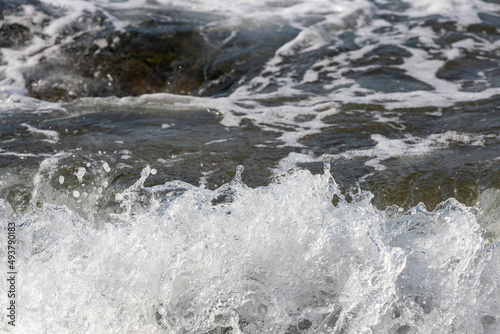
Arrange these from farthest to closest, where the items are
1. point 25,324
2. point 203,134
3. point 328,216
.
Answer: point 203,134 → point 328,216 → point 25,324

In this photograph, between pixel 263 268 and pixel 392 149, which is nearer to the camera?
pixel 263 268

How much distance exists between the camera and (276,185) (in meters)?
3.05

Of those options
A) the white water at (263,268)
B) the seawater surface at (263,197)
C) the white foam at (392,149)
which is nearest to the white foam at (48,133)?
the seawater surface at (263,197)

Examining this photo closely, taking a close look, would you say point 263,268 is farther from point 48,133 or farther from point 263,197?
point 48,133

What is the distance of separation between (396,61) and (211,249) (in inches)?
154

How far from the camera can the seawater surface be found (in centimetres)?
272

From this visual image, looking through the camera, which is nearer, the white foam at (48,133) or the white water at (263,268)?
the white water at (263,268)

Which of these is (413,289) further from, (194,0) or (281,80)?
(194,0)

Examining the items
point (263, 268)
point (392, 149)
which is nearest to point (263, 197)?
point (263, 268)

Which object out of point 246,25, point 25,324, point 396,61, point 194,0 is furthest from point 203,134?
point 194,0

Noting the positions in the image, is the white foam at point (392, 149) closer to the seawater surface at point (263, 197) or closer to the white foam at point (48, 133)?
the seawater surface at point (263, 197)

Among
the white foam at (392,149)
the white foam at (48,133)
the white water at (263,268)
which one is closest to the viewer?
the white water at (263,268)

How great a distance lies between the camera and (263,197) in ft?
9.76

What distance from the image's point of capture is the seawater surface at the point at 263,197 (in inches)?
107
